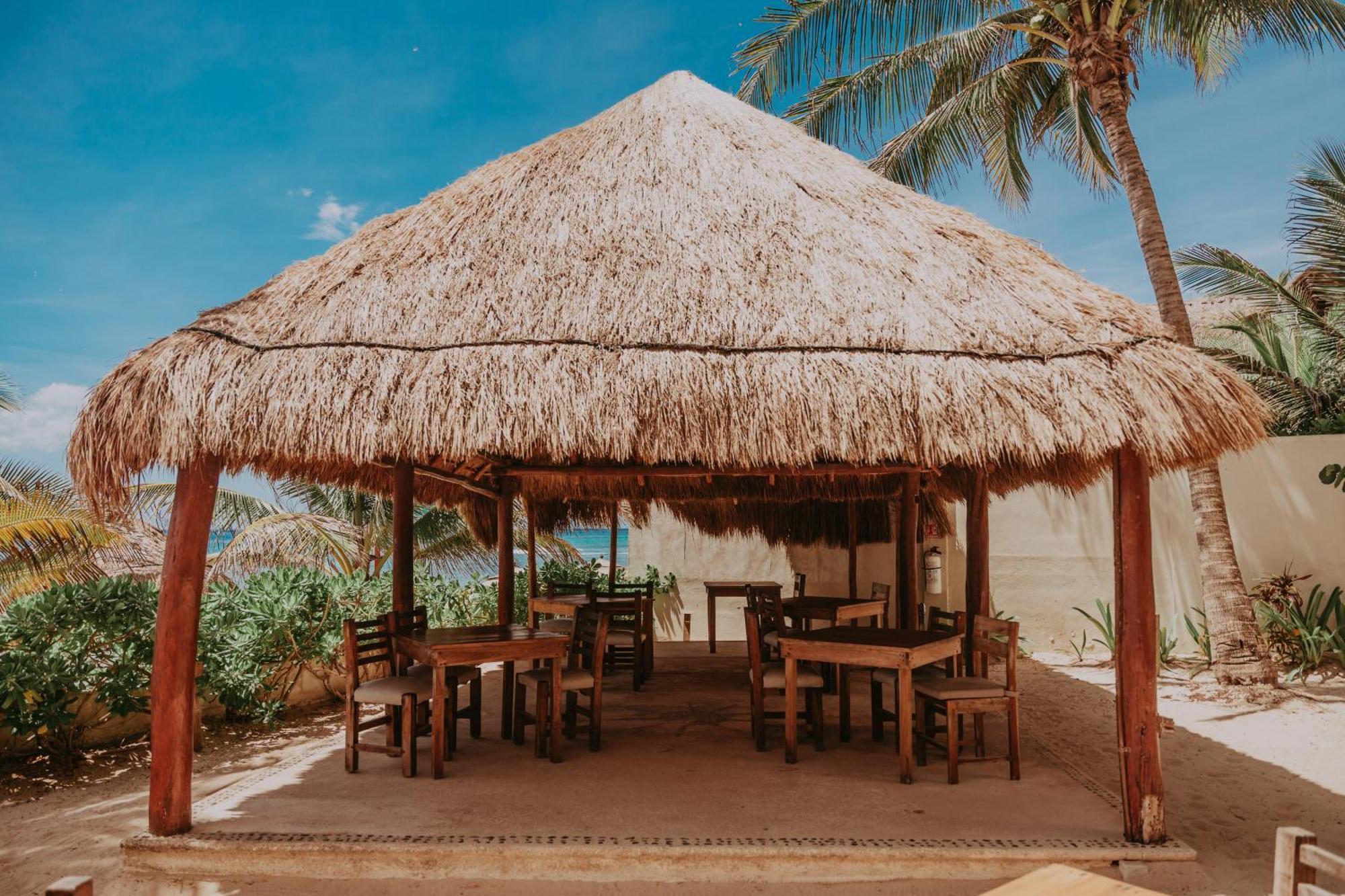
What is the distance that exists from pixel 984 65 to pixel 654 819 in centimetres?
911

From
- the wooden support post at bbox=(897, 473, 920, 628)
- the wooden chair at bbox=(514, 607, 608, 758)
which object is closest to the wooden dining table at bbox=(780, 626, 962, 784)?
the wooden chair at bbox=(514, 607, 608, 758)

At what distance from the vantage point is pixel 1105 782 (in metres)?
4.66

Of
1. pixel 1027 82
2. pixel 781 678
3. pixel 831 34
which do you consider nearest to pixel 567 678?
pixel 781 678

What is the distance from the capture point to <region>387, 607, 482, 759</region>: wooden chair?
4.92 m

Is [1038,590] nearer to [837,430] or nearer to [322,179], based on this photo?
[837,430]

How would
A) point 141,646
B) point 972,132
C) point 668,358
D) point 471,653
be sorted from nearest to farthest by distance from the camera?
point 668,358 → point 471,653 → point 141,646 → point 972,132

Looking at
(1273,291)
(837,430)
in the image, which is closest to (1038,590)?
(1273,291)

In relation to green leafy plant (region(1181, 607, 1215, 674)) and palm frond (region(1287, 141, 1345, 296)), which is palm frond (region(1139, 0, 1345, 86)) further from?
green leafy plant (region(1181, 607, 1215, 674))

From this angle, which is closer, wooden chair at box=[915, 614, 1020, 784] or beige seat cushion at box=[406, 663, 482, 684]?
wooden chair at box=[915, 614, 1020, 784]

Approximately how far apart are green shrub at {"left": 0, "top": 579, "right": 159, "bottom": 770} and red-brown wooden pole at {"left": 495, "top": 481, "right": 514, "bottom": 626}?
2526mm

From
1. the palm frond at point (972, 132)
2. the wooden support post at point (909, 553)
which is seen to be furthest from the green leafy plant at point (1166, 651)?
the palm frond at point (972, 132)

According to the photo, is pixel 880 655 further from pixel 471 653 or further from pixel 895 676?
pixel 471 653

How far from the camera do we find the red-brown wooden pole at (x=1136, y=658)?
364 cm

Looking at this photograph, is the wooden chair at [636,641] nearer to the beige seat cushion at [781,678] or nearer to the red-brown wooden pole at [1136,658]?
the beige seat cushion at [781,678]
